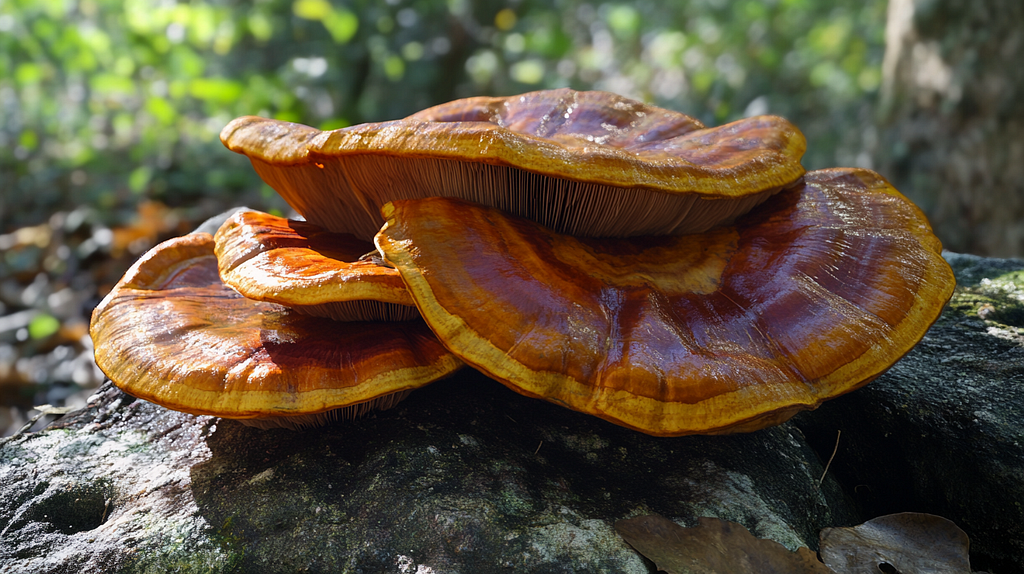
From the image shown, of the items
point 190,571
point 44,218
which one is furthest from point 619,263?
point 44,218

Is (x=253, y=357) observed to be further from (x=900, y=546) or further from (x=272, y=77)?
(x=272, y=77)

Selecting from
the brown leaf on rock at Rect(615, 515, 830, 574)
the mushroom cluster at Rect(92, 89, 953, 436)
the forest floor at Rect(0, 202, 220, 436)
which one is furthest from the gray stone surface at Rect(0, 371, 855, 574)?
the forest floor at Rect(0, 202, 220, 436)

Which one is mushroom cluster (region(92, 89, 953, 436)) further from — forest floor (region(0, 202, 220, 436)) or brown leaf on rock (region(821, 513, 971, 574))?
forest floor (region(0, 202, 220, 436))

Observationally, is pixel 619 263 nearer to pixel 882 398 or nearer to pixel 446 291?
pixel 446 291

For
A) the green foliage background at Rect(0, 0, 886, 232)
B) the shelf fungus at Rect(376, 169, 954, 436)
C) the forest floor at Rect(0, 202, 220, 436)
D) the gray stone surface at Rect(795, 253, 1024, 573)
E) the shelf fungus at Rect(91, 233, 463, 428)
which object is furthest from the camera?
the green foliage background at Rect(0, 0, 886, 232)

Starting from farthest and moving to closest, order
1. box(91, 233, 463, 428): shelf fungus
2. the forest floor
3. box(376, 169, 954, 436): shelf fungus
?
the forest floor → box(91, 233, 463, 428): shelf fungus → box(376, 169, 954, 436): shelf fungus

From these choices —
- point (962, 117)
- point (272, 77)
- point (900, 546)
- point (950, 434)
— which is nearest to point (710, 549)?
point (900, 546)

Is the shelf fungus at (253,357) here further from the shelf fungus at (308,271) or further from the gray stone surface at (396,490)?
the gray stone surface at (396,490)
